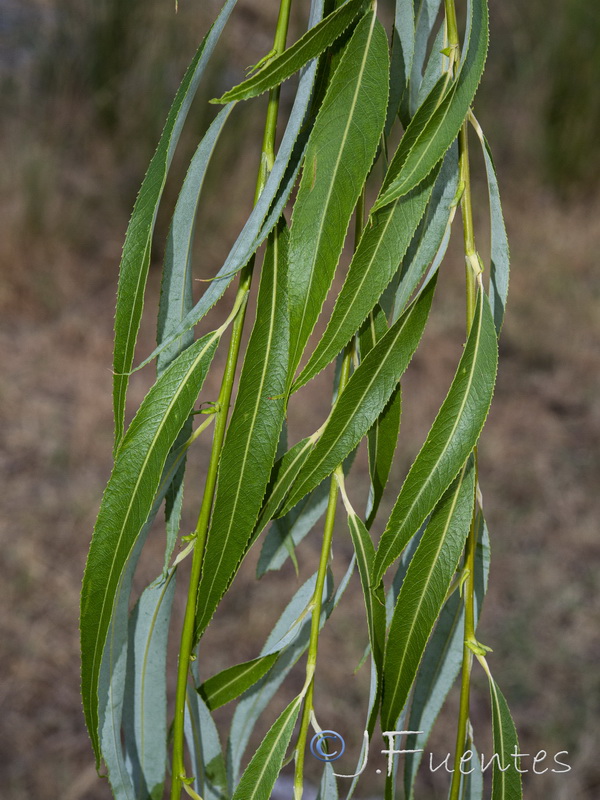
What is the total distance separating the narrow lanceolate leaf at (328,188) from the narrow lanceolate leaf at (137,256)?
0.28 feet

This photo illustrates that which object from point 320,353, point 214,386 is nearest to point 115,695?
point 320,353

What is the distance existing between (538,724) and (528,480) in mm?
796

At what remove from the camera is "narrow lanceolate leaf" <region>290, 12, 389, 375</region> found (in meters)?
0.48

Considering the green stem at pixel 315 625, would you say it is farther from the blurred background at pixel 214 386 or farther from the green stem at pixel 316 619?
the blurred background at pixel 214 386

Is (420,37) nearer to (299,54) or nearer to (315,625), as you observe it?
(299,54)

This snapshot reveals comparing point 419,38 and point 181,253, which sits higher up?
point 419,38

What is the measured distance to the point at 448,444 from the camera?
49cm

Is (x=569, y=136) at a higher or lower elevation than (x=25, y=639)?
higher

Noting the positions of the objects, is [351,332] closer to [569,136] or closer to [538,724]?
[538,724]

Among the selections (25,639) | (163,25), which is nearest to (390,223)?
(25,639)

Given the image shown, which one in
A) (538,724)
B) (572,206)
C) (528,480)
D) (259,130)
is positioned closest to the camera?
(538,724)

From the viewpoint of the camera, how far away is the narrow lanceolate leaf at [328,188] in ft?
1.57

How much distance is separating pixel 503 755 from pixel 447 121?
1.29 feet

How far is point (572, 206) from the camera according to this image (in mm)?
3637
